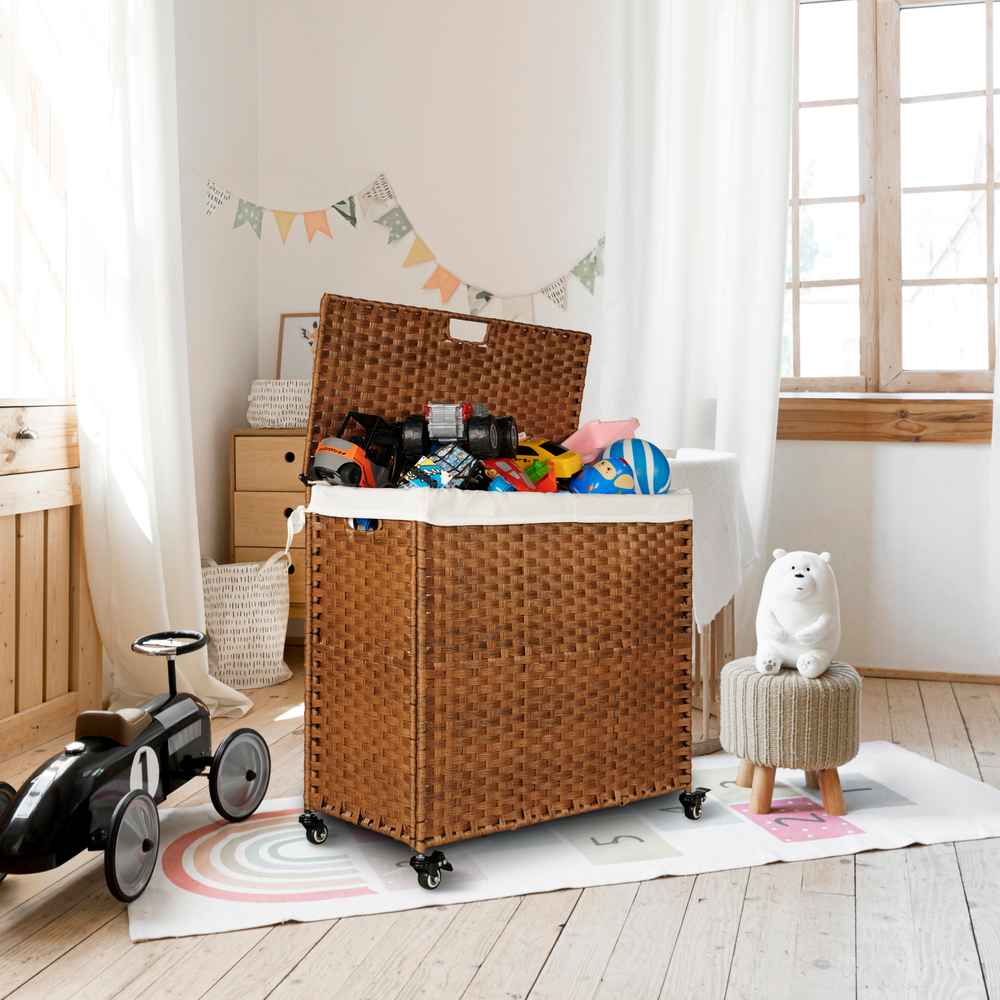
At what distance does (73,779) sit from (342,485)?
531 millimetres

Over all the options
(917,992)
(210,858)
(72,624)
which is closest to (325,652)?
(210,858)

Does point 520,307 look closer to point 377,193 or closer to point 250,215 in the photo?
point 377,193

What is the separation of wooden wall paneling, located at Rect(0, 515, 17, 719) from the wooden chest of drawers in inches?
30.8

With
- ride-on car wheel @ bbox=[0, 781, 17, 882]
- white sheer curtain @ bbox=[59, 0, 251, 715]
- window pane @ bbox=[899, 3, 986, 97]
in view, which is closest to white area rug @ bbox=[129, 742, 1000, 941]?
ride-on car wheel @ bbox=[0, 781, 17, 882]

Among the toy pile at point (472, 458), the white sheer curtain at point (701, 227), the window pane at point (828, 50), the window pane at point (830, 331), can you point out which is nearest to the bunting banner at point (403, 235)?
the white sheer curtain at point (701, 227)

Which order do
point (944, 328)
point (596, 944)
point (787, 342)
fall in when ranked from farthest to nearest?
point (787, 342) → point (944, 328) → point (596, 944)

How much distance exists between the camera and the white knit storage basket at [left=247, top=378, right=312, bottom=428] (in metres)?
2.78

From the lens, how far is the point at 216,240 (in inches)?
111

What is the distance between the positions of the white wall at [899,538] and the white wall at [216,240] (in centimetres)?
160

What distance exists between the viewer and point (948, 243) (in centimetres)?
274

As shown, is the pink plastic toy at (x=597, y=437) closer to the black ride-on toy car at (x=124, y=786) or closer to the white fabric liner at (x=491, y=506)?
the white fabric liner at (x=491, y=506)

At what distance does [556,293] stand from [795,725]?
167 cm

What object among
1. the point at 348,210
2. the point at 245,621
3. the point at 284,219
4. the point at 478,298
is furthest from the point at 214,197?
the point at 245,621

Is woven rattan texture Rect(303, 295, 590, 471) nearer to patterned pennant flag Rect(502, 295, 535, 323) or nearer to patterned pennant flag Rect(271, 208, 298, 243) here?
patterned pennant flag Rect(502, 295, 535, 323)
